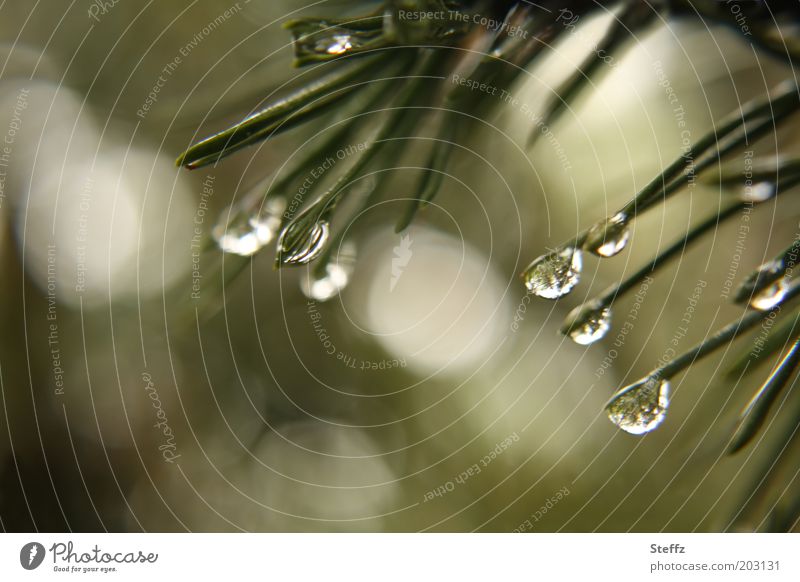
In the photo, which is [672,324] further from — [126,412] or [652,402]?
[126,412]

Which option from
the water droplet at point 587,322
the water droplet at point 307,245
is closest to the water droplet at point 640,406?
the water droplet at point 587,322

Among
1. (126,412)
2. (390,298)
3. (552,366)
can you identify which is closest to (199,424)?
(126,412)
